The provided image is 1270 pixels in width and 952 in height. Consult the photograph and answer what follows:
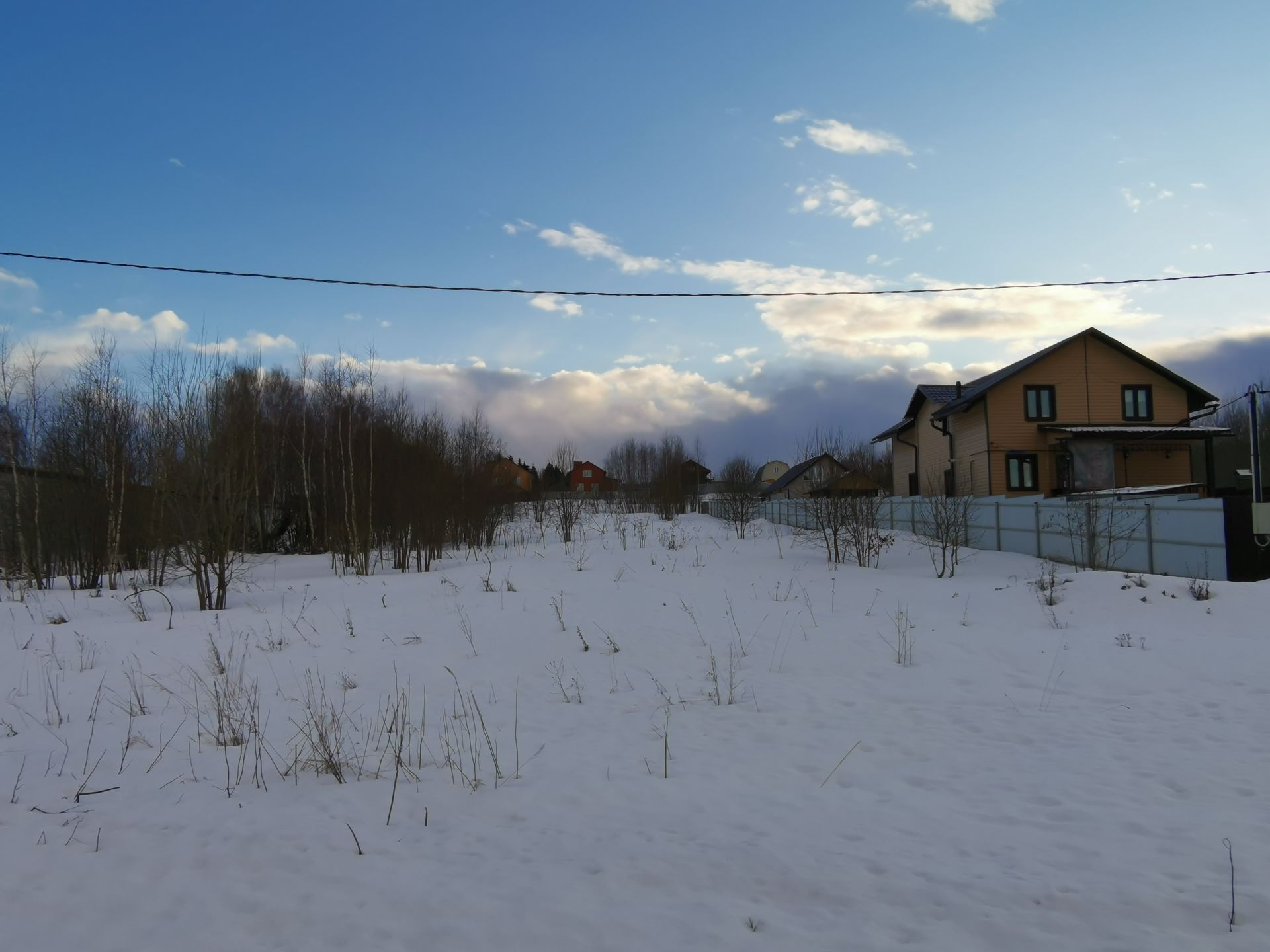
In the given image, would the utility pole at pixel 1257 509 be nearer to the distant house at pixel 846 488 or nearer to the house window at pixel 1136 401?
the distant house at pixel 846 488

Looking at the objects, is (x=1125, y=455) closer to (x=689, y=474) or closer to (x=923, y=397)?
(x=923, y=397)

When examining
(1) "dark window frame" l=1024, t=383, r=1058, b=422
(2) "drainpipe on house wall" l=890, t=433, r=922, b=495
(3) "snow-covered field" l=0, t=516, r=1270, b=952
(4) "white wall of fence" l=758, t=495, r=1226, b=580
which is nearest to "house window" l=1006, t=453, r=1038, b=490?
(1) "dark window frame" l=1024, t=383, r=1058, b=422

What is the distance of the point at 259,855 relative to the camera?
359cm

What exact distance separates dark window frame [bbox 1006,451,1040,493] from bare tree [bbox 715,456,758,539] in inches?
371

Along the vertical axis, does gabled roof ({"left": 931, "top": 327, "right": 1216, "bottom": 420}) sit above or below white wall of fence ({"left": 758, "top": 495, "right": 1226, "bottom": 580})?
above

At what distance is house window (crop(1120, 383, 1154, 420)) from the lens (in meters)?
27.3

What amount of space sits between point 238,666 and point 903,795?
7.02m

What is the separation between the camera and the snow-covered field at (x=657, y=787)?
117 inches

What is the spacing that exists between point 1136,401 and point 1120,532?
18.0 meters

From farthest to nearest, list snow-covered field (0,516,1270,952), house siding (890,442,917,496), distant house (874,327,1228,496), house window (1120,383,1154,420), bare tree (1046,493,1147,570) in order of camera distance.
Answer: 1. house siding (890,442,917,496)
2. house window (1120,383,1154,420)
3. distant house (874,327,1228,496)
4. bare tree (1046,493,1147,570)
5. snow-covered field (0,516,1270,952)

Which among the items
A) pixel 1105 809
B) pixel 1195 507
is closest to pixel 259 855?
pixel 1105 809

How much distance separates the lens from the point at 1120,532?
43.8 ft

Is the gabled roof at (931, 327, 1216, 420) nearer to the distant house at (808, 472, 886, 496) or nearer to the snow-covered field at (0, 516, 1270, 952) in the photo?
the distant house at (808, 472, 886, 496)

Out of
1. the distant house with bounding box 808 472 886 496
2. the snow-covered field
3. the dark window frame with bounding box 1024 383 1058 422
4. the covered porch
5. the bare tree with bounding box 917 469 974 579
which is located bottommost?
the snow-covered field
